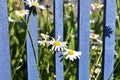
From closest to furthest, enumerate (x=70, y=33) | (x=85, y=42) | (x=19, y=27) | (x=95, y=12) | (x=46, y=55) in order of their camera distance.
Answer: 1. (x=85, y=42)
2. (x=46, y=55)
3. (x=70, y=33)
4. (x=19, y=27)
5. (x=95, y=12)

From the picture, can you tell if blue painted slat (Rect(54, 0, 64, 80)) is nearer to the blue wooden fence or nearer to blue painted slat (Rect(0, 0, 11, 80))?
the blue wooden fence

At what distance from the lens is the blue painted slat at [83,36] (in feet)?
6.30

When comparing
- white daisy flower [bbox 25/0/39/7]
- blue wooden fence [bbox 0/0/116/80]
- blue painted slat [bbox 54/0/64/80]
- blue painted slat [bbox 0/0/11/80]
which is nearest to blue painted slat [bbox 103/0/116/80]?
A: blue wooden fence [bbox 0/0/116/80]

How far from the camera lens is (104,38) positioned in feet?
6.52

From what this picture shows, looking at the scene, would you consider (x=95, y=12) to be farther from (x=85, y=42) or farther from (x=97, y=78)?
(x=85, y=42)

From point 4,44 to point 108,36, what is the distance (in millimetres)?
484

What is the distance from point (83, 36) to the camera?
1.96 metres

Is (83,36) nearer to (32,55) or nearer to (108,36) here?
(108,36)

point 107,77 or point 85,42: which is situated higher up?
point 85,42

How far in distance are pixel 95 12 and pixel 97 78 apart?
→ 2.73 feet

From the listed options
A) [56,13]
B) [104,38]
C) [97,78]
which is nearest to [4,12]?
[56,13]

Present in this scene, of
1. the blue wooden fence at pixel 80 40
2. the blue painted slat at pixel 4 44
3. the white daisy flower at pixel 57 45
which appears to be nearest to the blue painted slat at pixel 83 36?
the blue wooden fence at pixel 80 40

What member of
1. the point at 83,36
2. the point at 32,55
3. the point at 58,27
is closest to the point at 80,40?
the point at 83,36

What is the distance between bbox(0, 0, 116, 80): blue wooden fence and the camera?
72.6 inches
